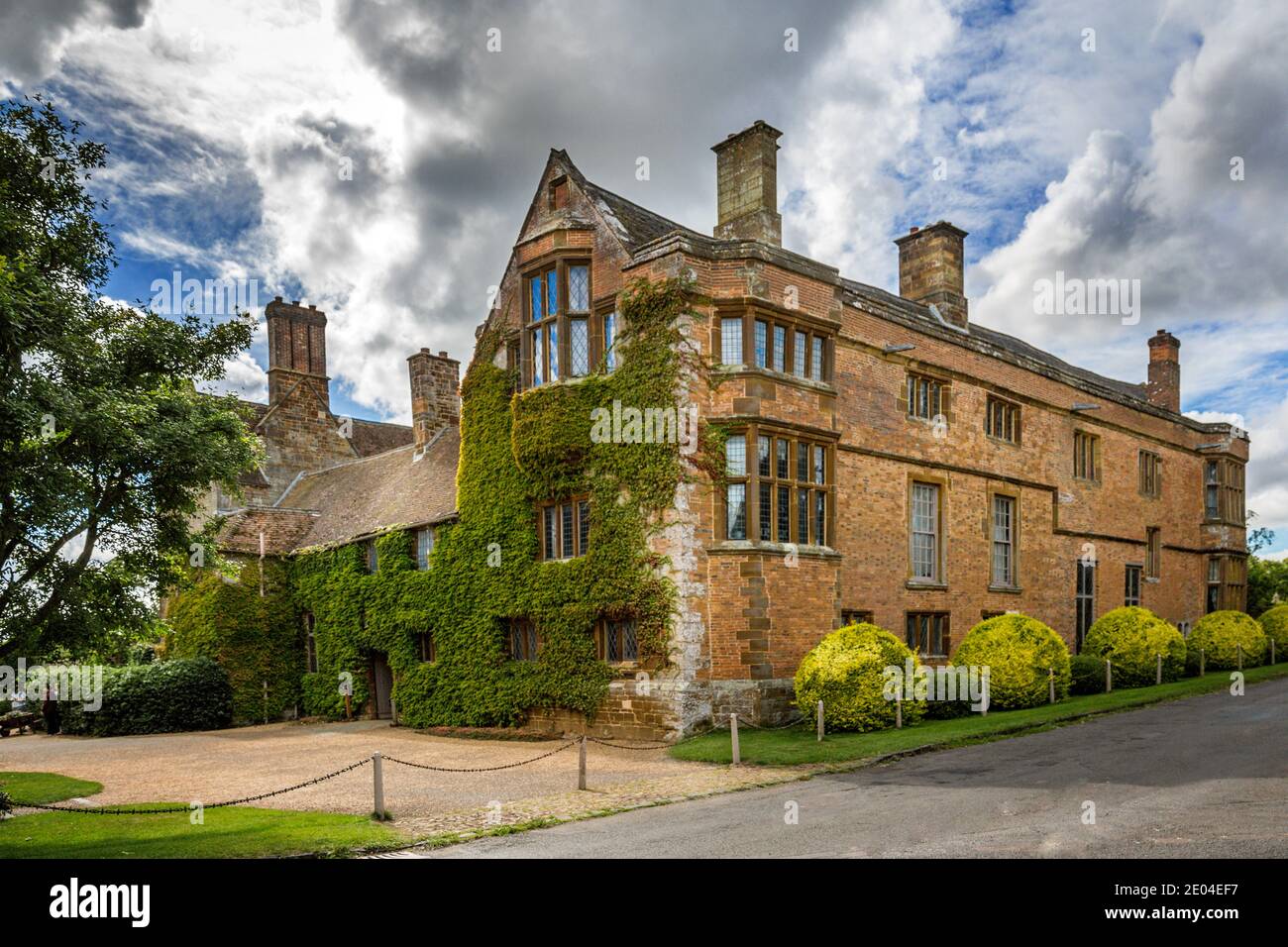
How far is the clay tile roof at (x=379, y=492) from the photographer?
92.4 feet

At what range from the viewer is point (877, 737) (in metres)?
17.7

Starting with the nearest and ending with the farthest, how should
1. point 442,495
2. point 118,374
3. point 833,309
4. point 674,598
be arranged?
point 118,374 < point 674,598 < point 833,309 < point 442,495

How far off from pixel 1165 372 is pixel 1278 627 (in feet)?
42.2

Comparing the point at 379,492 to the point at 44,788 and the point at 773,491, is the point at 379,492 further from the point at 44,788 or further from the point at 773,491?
the point at 773,491

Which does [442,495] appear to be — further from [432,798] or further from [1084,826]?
[1084,826]

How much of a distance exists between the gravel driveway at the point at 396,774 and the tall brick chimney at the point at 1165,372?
32.3m

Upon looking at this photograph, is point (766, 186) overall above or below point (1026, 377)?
above

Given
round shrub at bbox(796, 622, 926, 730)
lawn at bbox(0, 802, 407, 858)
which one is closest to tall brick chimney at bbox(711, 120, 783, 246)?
round shrub at bbox(796, 622, 926, 730)

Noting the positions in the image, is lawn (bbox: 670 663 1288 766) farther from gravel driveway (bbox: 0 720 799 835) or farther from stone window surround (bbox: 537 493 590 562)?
stone window surround (bbox: 537 493 590 562)

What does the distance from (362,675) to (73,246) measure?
17498 millimetres

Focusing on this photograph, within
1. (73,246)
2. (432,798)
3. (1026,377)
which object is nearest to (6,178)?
(73,246)

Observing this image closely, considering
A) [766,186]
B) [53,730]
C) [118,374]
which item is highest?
[766,186]
